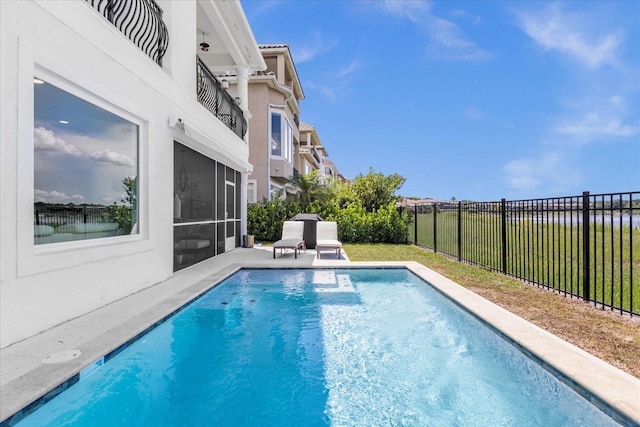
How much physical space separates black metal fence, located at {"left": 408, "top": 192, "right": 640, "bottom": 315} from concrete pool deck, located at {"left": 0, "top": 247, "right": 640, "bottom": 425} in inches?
69.2

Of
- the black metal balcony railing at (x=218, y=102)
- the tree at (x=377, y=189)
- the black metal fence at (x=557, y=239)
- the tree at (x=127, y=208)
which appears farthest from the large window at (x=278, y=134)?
the tree at (x=127, y=208)

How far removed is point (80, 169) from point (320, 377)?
490cm

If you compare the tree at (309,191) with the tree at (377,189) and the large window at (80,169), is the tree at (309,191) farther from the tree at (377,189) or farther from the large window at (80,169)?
the large window at (80,169)

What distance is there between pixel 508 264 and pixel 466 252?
2.20 metres

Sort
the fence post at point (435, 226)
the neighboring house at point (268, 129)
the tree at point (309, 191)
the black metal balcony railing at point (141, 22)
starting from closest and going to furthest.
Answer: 1. the black metal balcony railing at point (141, 22)
2. the fence post at point (435, 226)
3. the tree at point (309, 191)
4. the neighboring house at point (268, 129)

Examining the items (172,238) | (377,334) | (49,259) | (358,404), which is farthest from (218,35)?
(358,404)

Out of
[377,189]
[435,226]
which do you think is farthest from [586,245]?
[377,189]

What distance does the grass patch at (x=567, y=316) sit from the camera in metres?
4.04

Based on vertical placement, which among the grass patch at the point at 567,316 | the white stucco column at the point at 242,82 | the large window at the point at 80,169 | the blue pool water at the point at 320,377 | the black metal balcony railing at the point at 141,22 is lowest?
the blue pool water at the point at 320,377

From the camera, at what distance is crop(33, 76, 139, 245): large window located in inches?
191

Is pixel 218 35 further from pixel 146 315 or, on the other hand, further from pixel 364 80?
pixel 364 80

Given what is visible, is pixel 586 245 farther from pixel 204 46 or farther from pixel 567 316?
pixel 204 46

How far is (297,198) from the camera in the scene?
18.7 m

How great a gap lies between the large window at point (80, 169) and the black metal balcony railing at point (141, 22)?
1851 millimetres
